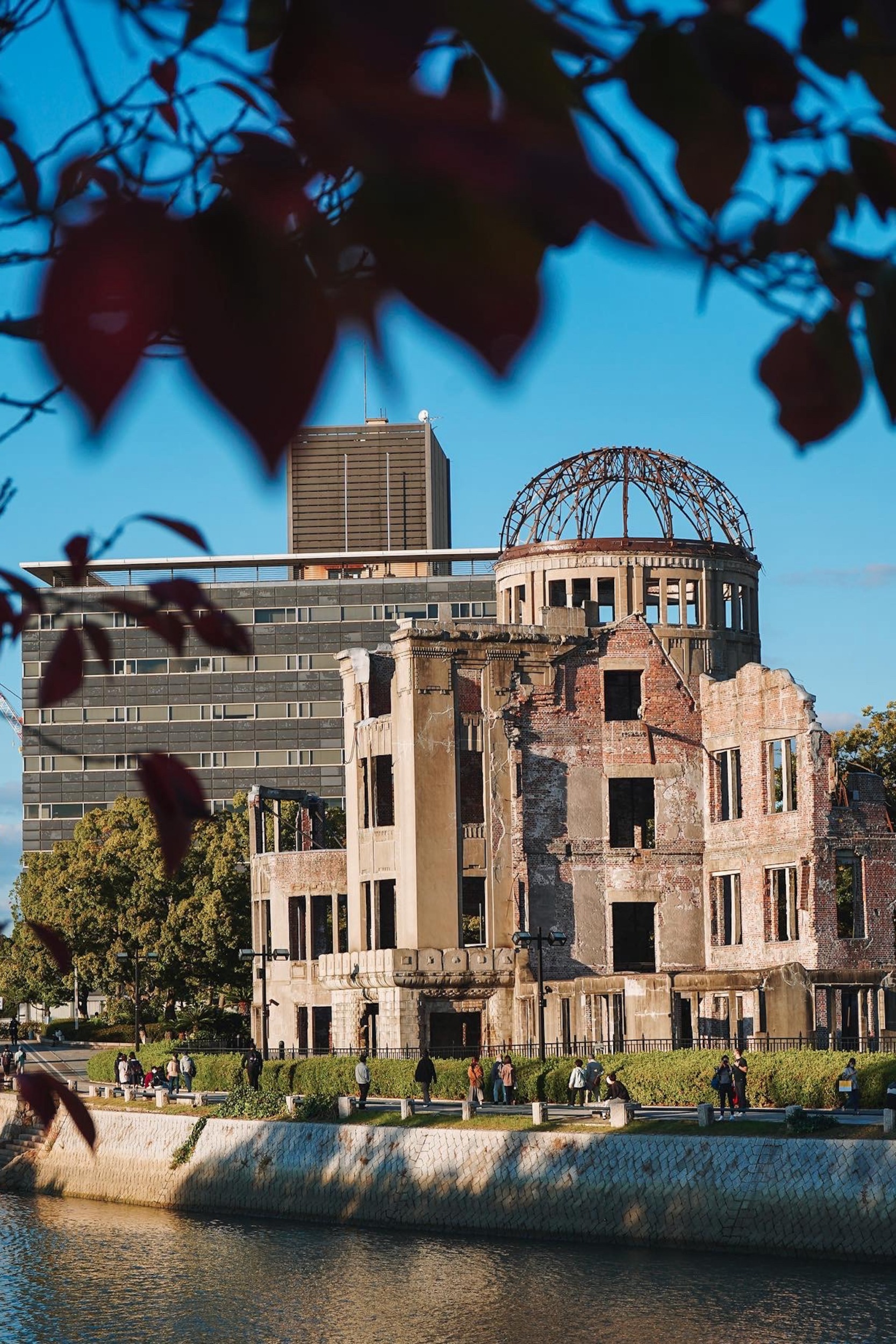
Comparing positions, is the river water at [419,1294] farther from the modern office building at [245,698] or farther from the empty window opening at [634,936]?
the modern office building at [245,698]

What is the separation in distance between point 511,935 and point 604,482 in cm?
1387

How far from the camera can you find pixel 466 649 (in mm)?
53250

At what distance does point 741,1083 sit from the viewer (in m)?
36.0

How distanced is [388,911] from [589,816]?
6.40 m

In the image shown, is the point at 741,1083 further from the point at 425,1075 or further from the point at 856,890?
the point at 856,890

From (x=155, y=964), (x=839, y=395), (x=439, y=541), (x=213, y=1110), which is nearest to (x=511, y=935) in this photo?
(x=213, y=1110)

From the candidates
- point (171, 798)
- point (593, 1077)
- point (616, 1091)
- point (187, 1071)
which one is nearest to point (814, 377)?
point (171, 798)

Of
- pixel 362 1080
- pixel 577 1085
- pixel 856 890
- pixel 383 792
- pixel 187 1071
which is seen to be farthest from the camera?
pixel 383 792

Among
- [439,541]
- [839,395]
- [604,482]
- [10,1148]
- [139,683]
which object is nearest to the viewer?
[839,395]

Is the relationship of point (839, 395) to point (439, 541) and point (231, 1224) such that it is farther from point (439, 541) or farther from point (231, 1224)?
point (439, 541)

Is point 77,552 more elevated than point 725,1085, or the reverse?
point 77,552

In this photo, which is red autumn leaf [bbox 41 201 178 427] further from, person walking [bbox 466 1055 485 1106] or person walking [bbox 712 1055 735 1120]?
person walking [bbox 466 1055 485 1106]

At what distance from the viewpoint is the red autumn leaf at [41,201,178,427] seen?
1925 mm

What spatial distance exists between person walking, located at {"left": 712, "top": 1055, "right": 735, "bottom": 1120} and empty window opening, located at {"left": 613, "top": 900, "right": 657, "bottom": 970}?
17876mm
